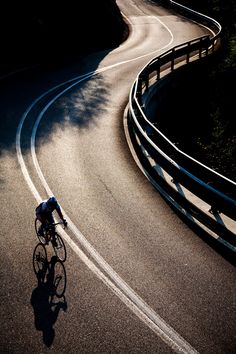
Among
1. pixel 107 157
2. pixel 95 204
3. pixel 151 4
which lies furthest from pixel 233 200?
pixel 151 4

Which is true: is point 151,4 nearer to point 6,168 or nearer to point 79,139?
point 79,139

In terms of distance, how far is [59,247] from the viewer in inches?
345

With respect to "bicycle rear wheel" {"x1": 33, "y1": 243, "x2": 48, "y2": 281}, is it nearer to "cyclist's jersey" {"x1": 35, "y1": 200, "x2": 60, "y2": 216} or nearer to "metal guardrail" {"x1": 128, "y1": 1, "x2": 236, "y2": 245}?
"cyclist's jersey" {"x1": 35, "y1": 200, "x2": 60, "y2": 216}

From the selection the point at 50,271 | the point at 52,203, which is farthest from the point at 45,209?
the point at 50,271

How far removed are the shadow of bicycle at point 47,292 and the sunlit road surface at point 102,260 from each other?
1.2 inches

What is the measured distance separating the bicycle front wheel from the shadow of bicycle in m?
0.10

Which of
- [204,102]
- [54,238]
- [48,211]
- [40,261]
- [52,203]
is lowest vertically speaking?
[204,102]

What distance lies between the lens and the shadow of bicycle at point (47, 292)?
7082 mm

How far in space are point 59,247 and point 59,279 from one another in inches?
34.8

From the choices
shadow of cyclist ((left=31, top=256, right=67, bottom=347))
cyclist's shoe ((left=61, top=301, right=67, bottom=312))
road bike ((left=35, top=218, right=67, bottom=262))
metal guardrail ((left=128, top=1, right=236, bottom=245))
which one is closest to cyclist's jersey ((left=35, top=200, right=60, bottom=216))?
road bike ((left=35, top=218, right=67, bottom=262))

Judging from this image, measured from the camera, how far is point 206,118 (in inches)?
968

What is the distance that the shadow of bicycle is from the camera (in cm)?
708

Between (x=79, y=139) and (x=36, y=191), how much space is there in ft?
13.9

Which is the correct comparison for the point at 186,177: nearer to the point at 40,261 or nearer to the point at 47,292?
the point at 40,261
